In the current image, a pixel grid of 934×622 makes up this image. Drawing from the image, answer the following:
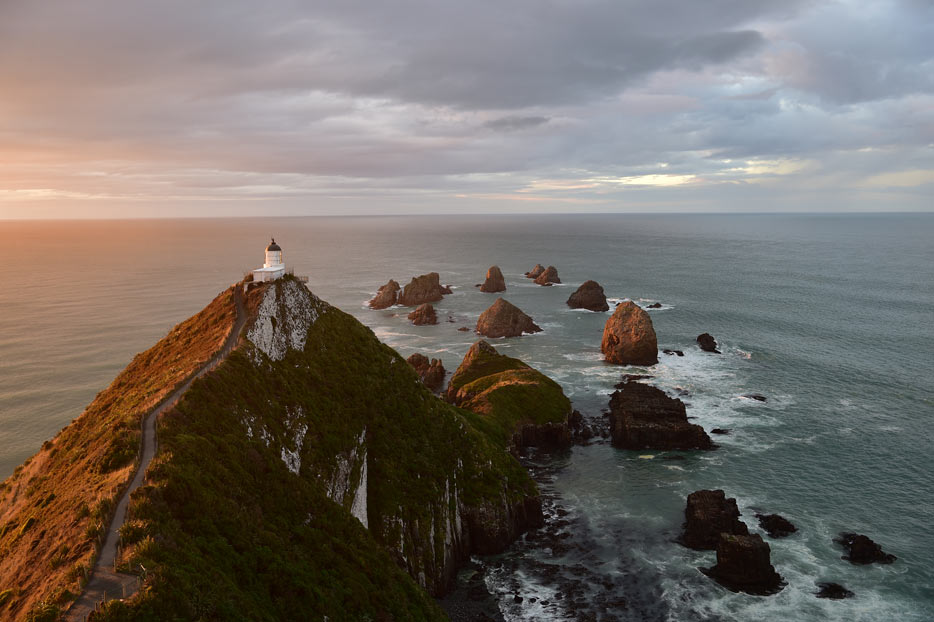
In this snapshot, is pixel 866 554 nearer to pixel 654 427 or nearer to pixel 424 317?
pixel 654 427

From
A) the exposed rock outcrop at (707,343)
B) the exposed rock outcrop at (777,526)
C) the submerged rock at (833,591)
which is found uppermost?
the exposed rock outcrop at (707,343)

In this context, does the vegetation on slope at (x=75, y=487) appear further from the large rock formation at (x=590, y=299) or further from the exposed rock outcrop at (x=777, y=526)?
the large rock formation at (x=590, y=299)

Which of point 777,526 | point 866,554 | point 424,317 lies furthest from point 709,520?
point 424,317

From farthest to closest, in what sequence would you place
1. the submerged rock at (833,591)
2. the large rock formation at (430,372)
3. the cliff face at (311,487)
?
the large rock formation at (430,372) < the submerged rock at (833,591) < the cliff face at (311,487)

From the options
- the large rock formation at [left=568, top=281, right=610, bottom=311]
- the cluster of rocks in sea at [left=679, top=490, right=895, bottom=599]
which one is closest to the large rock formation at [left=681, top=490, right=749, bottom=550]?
the cluster of rocks in sea at [left=679, top=490, right=895, bottom=599]

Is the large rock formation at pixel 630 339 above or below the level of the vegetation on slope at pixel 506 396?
above

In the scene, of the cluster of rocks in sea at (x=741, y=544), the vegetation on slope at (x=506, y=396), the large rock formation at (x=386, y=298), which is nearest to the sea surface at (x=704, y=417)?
the cluster of rocks in sea at (x=741, y=544)
